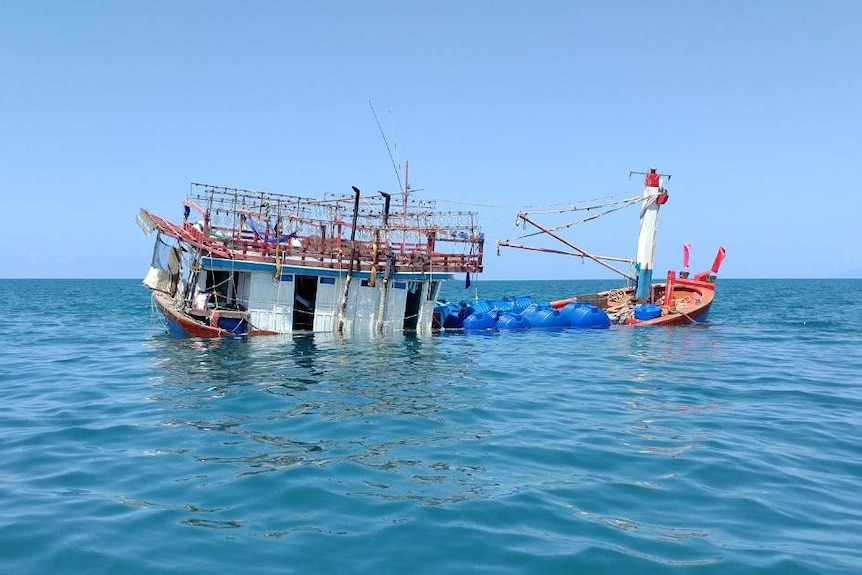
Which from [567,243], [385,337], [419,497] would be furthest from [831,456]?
[567,243]

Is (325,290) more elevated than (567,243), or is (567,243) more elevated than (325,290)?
(567,243)

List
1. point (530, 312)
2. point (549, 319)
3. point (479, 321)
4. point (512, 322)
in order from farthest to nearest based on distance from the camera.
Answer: point (530, 312), point (549, 319), point (512, 322), point (479, 321)

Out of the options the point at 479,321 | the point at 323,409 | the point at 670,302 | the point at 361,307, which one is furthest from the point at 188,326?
the point at 670,302

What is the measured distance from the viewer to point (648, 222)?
33.6 meters

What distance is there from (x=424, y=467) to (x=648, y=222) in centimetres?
2736

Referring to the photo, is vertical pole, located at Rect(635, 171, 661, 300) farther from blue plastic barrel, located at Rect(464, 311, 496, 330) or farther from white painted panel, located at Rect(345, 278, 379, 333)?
white painted panel, located at Rect(345, 278, 379, 333)

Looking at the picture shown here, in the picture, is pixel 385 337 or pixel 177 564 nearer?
pixel 177 564

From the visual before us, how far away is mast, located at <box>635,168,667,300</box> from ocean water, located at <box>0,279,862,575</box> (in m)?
14.7

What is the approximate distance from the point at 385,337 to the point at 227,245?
6740 millimetres

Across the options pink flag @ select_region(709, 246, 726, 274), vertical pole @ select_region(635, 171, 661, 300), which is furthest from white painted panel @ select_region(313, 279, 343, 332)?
pink flag @ select_region(709, 246, 726, 274)

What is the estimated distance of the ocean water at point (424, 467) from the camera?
263 inches

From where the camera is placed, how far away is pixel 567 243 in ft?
113

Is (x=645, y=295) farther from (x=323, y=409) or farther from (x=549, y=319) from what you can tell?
(x=323, y=409)

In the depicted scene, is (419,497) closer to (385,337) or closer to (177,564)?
(177,564)
